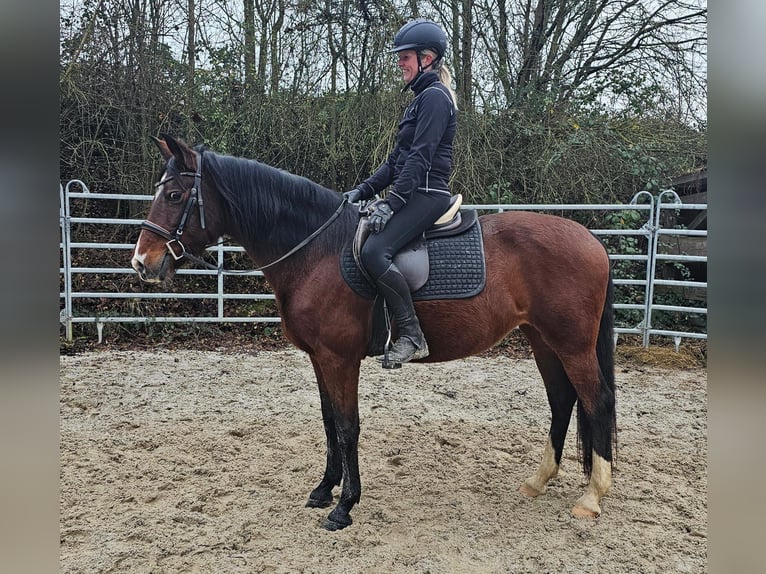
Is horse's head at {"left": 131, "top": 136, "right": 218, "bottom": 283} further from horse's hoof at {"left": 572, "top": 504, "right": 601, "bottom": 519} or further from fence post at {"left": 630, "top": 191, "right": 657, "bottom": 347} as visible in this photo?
fence post at {"left": 630, "top": 191, "right": 657, "bottom": 347}

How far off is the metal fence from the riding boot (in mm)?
3874

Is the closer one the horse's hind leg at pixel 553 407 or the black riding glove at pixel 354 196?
the black riding glove at pixel 354 196

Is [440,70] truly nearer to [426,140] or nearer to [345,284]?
[426,140]

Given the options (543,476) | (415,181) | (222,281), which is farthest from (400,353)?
(222,281)

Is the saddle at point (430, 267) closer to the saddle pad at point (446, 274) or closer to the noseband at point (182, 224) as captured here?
the saddle pad at point (446, 274)

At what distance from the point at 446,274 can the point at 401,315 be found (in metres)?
0.35

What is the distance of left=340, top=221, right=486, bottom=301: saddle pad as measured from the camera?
2.71 m

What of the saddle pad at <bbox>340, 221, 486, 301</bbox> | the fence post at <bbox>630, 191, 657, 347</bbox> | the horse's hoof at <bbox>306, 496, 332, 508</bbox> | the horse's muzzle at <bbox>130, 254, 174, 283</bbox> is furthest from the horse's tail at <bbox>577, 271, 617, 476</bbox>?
the fence post at <bbox>630, 191, 657, 347</bbox>

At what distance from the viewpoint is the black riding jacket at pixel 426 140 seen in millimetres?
2584

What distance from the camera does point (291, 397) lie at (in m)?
4.80

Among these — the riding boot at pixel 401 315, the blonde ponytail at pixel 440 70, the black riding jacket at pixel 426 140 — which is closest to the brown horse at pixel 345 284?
the riding boot at pixel 401 315

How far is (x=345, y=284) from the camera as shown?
8.91 feet
